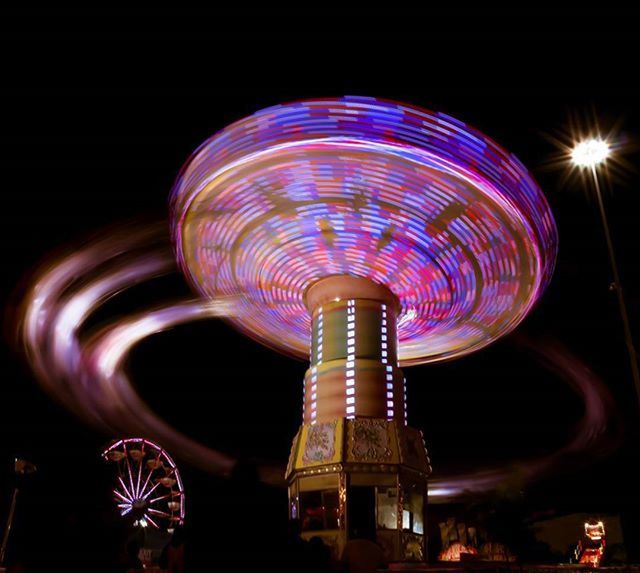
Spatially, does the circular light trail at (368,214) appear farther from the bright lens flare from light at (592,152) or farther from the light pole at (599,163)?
the bright lens flare from light at (592,152)

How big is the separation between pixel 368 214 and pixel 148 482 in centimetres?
1848

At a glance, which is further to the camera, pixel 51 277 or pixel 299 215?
pixel 51 277

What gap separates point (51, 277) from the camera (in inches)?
856

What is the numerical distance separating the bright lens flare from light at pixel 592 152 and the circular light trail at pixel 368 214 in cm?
257

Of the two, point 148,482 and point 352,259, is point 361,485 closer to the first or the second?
point 352,259

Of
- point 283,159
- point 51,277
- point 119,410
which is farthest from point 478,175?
point 119,410

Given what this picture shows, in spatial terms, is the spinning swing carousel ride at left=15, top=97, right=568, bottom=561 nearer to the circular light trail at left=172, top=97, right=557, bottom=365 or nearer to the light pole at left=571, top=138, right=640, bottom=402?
the circular light trail at left=172, top=97, right=557, bottom=365

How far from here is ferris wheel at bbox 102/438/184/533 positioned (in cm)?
2841

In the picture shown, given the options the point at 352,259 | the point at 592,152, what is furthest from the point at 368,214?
the point at 592,152

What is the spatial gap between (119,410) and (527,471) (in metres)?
25.0

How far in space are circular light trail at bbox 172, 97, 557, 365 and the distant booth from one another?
5256 mm

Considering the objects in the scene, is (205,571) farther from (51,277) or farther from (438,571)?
(51,277)

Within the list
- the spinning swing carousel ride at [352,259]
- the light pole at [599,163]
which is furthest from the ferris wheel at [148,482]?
the light pole at [599,163]

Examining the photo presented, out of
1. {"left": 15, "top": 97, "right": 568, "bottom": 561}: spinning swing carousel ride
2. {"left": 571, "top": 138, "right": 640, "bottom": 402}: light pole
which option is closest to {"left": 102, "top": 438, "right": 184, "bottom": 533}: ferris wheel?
{"left": 15, "top": 97, "right": 568, "bottom": 561}: spinning swing carousel ride
